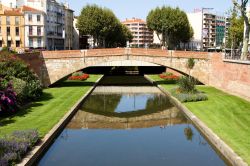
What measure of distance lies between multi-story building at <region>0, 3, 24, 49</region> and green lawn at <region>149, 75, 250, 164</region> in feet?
201

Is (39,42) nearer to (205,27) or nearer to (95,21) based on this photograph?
(95,21)

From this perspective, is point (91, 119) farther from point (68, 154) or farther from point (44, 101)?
point (68, 154)

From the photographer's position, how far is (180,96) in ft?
125

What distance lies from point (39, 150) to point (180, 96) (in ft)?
66.9

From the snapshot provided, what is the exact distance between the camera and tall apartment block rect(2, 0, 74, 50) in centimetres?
9400

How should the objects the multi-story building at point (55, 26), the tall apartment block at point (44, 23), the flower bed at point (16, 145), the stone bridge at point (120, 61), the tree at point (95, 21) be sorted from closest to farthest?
the flower bed at point (16, 145) < the stone bridge at point (120, 61) < the tree at point (95, 21) < the tall apartment block at point (44, 23) < the multi-story building at point (55, 26)

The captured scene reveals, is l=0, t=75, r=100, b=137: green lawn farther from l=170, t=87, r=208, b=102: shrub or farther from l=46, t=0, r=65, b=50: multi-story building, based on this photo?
l=46, t=0, r=65, b=50: multi-story building

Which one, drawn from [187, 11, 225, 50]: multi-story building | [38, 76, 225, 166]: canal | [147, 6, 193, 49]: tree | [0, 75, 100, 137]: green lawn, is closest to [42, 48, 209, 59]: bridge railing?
[0, 75, 100, 137]: green lawn

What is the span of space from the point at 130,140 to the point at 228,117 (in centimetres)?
804

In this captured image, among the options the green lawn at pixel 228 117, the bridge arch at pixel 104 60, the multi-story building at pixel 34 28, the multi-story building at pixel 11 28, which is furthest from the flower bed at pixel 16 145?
the multi-story building at pixel 34 28

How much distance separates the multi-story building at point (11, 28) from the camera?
292 ft

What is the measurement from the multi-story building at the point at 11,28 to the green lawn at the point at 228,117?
61.3m

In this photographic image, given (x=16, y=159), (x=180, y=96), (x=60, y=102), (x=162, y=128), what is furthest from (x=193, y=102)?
(x=16, y=159)

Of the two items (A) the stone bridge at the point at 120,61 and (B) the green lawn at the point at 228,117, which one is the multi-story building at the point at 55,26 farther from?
(B) the green lawn at the point at 228,117
